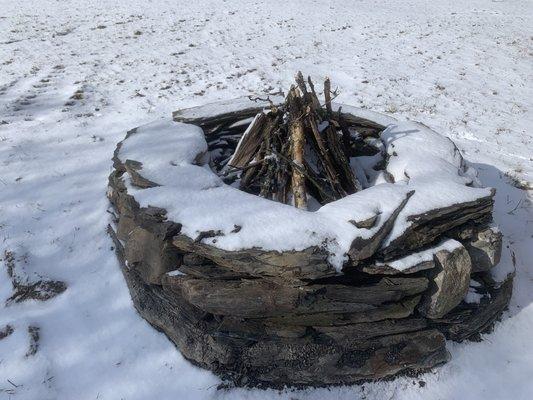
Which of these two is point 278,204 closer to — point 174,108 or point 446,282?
point 446,282

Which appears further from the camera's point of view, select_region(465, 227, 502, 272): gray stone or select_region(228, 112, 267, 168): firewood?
select_region(228, 112, 267, 168): firewood

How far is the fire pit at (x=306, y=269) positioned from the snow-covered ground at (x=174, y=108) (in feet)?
0.98

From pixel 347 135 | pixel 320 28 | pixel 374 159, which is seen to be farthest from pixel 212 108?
pixel 320 28

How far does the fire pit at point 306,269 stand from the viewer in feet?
12.3

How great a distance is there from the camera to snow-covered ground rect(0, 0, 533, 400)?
428 centimetres

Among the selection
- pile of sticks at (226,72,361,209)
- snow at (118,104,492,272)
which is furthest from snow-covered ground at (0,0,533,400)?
pile of sticks at (226,72,361,209)

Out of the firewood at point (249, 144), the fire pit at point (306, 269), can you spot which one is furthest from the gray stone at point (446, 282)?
the firewood at point (249, 144)

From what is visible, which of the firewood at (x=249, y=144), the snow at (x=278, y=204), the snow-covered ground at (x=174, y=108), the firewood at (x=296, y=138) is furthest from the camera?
the firewood at (x=249, y=144)

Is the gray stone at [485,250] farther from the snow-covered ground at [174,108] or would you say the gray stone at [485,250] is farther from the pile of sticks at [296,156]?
the pile of sticks at [296,156]

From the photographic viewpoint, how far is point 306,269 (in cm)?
361

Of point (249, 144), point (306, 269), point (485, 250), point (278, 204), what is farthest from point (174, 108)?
point (485, 250)

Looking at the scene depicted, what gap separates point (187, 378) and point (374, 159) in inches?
141

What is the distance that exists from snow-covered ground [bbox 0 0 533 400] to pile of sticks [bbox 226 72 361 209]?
79.1 inches

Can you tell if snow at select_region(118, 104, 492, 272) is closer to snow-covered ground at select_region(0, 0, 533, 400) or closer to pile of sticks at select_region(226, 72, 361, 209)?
pile of sticks at select_region(226, 72, 361, 209)
